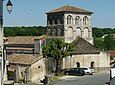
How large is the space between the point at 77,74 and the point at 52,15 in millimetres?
15746

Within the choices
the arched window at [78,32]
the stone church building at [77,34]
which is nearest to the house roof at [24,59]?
the stone church building at [77,34]

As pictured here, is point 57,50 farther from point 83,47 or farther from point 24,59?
point 83,47

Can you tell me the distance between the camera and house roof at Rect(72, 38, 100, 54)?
178 ft

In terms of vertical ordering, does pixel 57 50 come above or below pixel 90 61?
above

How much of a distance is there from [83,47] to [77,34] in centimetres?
406

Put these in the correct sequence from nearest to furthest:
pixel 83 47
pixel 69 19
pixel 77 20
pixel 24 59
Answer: pixel 24 59 < pixel 83 47 < pixel 69 19 < pixel 77 20

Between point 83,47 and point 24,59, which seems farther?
point 83,47

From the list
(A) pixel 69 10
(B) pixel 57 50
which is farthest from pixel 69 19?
(B) pixel 57 50

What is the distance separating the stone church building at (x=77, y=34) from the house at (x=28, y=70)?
9.12 metres

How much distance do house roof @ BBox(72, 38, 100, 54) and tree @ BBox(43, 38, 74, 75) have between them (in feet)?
15.9

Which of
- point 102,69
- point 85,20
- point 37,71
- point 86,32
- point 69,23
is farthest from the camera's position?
point 86,32

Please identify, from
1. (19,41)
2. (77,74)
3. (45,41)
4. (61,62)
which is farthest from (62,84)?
(19,41)

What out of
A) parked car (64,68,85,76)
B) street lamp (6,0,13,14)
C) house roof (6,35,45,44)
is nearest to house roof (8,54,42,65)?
parked car (64,68,85,76)

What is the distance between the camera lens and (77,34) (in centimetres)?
5853
